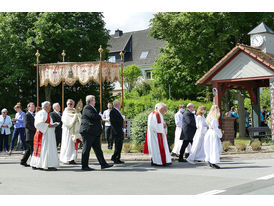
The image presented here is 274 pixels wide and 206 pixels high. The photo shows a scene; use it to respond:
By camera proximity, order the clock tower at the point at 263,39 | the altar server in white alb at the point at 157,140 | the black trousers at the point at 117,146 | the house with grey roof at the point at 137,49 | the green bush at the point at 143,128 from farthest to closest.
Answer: the house with grey roof at the point at 137,49 → the clock tower at the point at 263,39 → the green bush at the point at 143,128 → the black trousers at the point at 117,146 → the altar server in white alb at the point at 157,140

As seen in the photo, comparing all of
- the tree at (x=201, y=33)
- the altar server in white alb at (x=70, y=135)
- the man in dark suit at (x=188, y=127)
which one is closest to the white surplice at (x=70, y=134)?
the altar server in white alb at (x=70, y=135)

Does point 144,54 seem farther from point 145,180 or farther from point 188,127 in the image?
point 145,180

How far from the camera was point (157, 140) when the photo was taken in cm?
1192

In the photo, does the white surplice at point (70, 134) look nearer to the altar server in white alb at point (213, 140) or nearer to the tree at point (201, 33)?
the altar server in white alb at point (213, 140)

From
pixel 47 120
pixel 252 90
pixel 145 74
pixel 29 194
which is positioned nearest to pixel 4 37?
pixel 252 90

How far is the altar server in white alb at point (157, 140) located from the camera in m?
11.9

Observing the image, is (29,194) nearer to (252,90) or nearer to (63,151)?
(63,151)

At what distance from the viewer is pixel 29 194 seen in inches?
294

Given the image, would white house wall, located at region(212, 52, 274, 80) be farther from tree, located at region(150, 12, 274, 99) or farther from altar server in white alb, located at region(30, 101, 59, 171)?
altar server in white alb, located at region(30, 101, 59, 171)

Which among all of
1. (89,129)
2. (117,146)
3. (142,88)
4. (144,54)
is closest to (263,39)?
(117,146)

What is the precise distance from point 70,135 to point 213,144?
4.59 m

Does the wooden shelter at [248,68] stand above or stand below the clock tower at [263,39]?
below

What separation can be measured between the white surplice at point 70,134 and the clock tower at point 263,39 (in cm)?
1299

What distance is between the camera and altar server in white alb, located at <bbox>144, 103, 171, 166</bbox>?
11.9m
